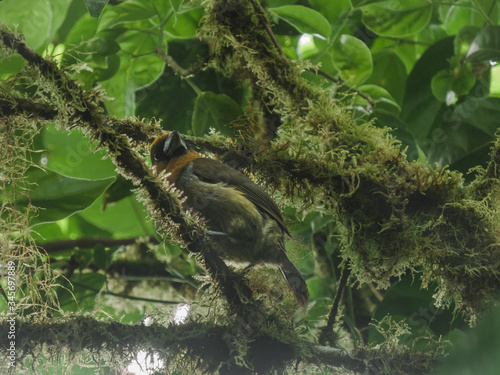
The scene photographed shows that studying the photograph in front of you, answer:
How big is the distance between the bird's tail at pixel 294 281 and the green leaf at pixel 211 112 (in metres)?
0.39

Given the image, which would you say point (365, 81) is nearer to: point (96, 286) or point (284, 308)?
point (284, 308)

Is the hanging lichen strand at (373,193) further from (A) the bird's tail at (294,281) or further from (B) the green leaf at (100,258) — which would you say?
(B) the green leaf at (100,258)

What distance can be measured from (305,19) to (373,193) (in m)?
0.49

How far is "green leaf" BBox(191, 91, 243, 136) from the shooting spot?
1061 millimetres

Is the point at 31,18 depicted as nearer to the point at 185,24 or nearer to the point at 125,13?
the point at 125,13

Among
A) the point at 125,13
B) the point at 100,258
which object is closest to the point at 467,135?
the point at 125,13

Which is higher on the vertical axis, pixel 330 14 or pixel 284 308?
pixel 330 14

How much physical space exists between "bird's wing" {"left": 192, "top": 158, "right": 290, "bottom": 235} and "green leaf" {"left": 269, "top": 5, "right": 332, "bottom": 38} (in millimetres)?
419

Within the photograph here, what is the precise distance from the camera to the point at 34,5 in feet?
3.14

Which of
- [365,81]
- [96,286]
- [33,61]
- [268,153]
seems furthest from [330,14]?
[96,286]

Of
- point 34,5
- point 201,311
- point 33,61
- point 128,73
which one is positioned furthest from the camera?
point 128,73

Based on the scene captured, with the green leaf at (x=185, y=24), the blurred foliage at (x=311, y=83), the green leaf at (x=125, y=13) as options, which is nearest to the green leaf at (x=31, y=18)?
the blurred foliage at (x=311, y=83)

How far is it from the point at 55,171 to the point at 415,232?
843 millimetres

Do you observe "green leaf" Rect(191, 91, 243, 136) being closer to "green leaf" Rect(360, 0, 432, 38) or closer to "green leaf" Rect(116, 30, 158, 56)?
"green leaf" Rect(116, 30, 158, 56)
